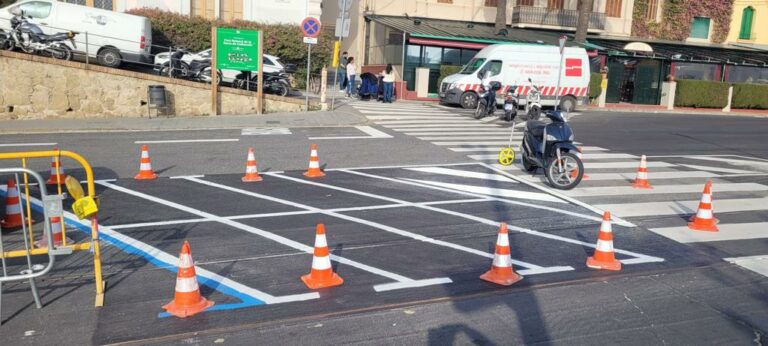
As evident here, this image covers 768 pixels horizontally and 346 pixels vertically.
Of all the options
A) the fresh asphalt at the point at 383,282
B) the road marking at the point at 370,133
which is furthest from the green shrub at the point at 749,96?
the fresh asphalt at the point at 383,282

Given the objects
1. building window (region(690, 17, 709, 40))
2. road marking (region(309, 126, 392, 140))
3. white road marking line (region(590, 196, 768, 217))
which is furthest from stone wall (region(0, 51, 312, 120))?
building window (region(690, 17, 709, 40))

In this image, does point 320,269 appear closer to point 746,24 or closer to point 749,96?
point 749,96

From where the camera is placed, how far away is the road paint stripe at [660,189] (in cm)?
996

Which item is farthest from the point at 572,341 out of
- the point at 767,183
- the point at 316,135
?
the point at 316,135

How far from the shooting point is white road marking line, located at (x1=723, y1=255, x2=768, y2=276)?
248 inches

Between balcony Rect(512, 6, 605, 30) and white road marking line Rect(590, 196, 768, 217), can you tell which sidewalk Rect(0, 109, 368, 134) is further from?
balcony Rect(512, 6, 605, 30)

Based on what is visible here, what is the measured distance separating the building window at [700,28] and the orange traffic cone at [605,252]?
39.3 metres

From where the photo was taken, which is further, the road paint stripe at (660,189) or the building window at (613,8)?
the building window at (613,8)

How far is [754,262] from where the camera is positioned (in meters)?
6.53

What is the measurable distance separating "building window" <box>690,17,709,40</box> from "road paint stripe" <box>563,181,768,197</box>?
110ft

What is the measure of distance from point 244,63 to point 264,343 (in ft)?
53.5

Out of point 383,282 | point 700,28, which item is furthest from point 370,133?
point 700,28

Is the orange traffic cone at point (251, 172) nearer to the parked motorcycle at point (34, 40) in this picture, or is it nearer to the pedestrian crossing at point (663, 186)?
the pedestrian crossing at point (663, 186)

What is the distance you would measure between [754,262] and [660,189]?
156 inches
